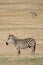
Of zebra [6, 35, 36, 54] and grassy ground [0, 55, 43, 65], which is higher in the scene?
zebra [6, 35, 36, 54]

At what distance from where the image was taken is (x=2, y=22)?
141 centimetres

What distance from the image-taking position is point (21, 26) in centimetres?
139

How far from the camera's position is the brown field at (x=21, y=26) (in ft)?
4.27

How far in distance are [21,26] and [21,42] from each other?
4.3 inches

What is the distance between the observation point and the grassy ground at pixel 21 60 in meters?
1.28

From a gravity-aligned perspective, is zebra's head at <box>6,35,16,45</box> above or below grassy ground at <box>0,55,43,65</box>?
above

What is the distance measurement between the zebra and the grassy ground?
0.11ft

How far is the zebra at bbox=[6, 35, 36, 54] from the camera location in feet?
4.29

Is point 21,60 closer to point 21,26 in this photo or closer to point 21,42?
point 21,42

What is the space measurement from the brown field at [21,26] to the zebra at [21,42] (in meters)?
0.02

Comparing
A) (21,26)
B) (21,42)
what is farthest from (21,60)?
(21,26)

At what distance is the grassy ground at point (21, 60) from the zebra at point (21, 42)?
3 cm

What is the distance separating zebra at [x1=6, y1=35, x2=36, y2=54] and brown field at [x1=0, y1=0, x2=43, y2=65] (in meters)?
0.02

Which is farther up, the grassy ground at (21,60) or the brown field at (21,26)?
the brown field at (21,26)
